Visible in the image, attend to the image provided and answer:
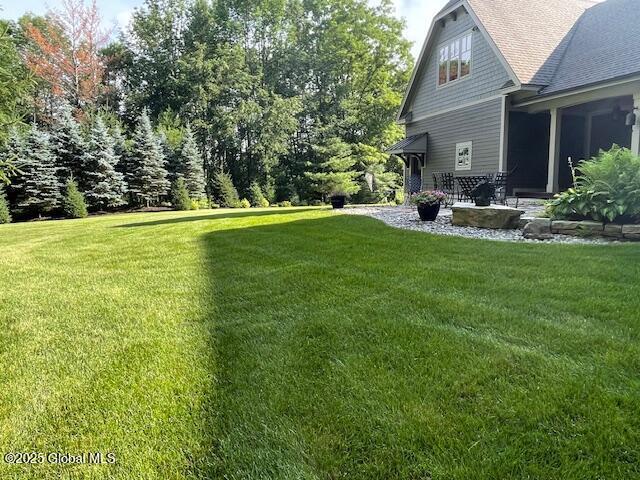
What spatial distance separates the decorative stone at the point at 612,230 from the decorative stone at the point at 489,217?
1313mm

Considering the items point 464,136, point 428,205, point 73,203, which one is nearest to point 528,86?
point 464,136

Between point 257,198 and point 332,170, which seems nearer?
point 257,198

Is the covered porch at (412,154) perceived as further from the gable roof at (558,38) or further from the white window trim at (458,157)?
the gable roof at (558,38)

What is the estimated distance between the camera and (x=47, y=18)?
67.7ft

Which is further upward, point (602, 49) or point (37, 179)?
point (602, 49)

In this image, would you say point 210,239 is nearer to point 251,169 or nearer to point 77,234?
point 77,234

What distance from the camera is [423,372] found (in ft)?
6.82

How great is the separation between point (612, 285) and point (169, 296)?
3507mm

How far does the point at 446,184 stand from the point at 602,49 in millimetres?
4420

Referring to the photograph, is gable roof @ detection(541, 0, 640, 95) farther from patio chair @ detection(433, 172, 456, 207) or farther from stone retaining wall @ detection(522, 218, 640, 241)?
stone retaining wall @ detection(522, 218, 640, 241)

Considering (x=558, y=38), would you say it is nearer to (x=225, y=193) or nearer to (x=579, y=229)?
(x=579, y=229)

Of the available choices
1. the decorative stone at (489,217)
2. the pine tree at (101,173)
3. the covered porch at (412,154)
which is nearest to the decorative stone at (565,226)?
the decorative stone at (489,217)

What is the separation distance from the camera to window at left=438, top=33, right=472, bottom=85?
11664mm

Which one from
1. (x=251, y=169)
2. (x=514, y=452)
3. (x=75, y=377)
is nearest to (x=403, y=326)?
(x=514, y=452)
